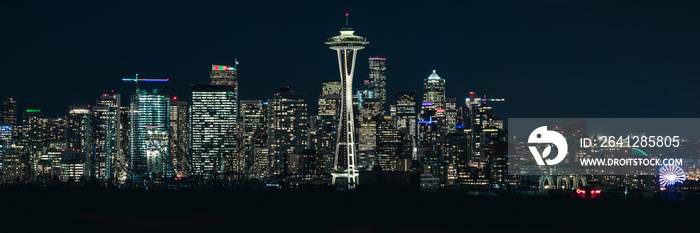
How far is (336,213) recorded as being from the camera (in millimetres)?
24062

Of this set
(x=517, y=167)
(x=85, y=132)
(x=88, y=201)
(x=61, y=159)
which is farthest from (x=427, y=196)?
(x=85, y=132)

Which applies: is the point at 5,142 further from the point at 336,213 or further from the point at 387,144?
the point at 336,213

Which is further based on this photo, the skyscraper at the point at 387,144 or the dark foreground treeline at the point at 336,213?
the skyscraper at the point at 387,144

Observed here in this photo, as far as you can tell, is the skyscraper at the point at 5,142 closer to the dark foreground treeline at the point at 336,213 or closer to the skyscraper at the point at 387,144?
the skyscraper at the point at 387,144

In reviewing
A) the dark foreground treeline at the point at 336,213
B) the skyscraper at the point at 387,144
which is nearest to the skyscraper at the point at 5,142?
the skyscraper at the point at 387,144

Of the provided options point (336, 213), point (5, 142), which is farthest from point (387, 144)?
point (336, 213)

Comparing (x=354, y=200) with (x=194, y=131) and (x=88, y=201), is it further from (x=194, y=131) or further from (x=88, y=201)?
(x=194, y=131)

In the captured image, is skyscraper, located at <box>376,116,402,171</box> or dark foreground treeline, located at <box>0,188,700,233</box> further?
skyscraper, located at <box>376,116,402,171</box>

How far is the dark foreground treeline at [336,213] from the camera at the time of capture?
71.5 feet

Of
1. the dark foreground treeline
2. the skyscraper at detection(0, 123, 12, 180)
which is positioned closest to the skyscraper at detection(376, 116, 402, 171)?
the skyscraper at detection(0, 123, 12, 180)

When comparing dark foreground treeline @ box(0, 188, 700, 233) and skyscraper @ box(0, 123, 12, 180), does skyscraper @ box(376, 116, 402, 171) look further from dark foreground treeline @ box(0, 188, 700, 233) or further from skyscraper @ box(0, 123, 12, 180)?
dark foreground treeline @ box(0, 188, 700, 233)

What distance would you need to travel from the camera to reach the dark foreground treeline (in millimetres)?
21797

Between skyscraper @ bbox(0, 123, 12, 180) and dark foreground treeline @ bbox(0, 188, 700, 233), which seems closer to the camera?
dark foreground treeline @ bbox(0, 188, 700, 233)

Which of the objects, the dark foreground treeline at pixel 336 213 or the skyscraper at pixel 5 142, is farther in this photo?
the skyscraper at pixel 5 142
